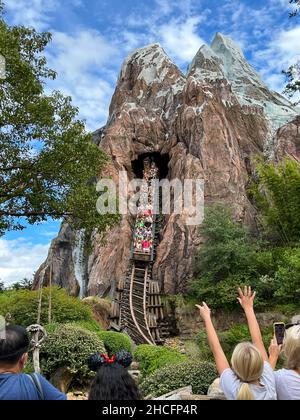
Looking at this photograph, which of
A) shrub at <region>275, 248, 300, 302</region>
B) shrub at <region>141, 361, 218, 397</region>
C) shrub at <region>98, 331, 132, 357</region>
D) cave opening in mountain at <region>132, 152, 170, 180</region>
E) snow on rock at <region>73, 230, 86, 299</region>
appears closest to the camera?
shrub at <region>141, 361, 218, 397</region>

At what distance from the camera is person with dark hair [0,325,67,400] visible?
196cm

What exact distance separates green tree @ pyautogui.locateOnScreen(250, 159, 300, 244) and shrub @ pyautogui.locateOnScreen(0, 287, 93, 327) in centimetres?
880

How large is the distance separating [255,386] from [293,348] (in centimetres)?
30

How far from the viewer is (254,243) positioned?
1811 centimetres

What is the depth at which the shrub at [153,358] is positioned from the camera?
9117 mm

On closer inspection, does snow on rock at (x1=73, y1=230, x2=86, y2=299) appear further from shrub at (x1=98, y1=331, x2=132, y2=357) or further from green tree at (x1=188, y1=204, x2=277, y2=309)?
shrub at (x1=98, y1=331, x2=132, y2=357)

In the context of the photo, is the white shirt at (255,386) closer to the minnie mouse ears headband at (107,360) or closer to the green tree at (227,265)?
the minnie mouse ears headband at (107,360)

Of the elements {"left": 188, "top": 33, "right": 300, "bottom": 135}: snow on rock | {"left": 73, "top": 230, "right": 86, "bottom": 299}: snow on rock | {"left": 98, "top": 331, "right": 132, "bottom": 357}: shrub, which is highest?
{"left": 188, "top": 33, "right": 300, "bottom": 135}: snow on rock

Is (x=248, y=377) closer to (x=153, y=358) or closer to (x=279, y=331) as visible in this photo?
(x=279, y=331)

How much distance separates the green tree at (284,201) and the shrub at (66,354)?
10935 millimetres

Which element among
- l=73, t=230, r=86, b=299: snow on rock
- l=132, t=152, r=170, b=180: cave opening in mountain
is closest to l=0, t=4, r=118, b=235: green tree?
l=73, t=230, r=86, b=299: snow on rock

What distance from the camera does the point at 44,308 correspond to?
473 inches

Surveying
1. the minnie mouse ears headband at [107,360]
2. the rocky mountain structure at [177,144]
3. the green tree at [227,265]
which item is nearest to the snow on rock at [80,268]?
the rocky mountain structure at [177,144]
